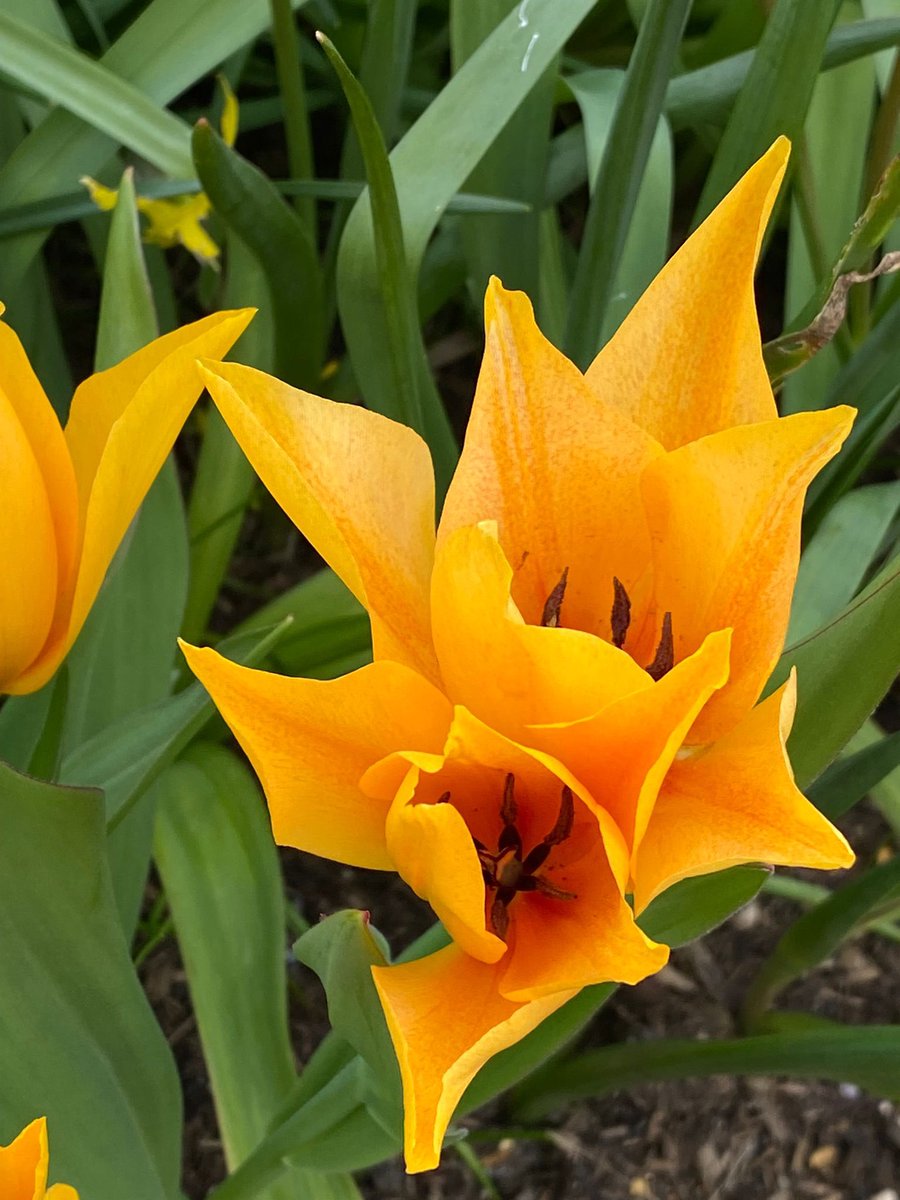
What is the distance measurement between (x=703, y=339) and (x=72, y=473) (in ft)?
0.81

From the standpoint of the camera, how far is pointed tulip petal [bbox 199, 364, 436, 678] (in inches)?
13.9

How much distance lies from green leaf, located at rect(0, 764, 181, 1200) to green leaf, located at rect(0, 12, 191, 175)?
0.56 metres

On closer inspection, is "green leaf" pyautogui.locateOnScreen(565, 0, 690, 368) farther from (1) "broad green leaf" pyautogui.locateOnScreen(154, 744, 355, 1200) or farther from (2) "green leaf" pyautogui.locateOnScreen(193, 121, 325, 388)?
(1) "broad green leaf" pyautogui.locateOnScreen(154, 744, 355, 1200)

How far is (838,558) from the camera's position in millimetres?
785

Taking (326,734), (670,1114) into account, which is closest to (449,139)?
(326,734)

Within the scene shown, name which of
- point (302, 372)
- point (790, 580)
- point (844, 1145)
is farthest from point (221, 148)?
point (844, 1145)

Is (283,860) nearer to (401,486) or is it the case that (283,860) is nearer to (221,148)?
(221,148)

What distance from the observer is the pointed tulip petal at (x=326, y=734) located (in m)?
0.34

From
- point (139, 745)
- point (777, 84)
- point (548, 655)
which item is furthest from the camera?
point (777, 84)

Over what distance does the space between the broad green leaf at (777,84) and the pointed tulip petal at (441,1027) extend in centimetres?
55

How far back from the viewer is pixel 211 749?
0.96m

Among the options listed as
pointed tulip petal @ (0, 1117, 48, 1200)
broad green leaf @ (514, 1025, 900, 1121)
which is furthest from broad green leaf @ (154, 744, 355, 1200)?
pointed tulip petal @ (0, 1117, 48, 1200)

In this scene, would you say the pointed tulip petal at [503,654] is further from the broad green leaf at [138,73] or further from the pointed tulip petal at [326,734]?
the broad green leaf at [138,73]

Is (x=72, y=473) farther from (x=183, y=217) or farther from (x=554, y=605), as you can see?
(x=183, y=217)
